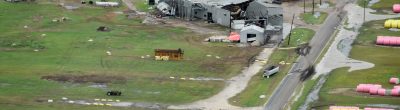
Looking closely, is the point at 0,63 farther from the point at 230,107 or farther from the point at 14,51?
the point at 230,107

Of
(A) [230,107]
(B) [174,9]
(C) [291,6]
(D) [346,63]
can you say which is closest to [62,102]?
(A) [230,107]

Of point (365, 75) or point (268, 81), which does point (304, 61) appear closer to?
point (365, 75)

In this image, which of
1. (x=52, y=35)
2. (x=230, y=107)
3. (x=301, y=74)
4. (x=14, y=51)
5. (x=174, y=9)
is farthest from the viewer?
(x=174, y=9)

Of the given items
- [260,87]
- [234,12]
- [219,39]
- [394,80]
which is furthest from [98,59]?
[394,80]

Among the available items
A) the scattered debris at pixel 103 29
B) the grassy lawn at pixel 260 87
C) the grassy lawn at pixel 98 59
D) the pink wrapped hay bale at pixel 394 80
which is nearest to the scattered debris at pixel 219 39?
the grassy lawn at pixel 98 59

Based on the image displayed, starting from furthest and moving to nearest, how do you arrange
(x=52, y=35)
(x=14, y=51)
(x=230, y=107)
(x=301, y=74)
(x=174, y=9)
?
(x=174, y=9) < (x=52, y=35) < (x=14, y=51) < (x=301, y=74) < (x=230, y=107)
